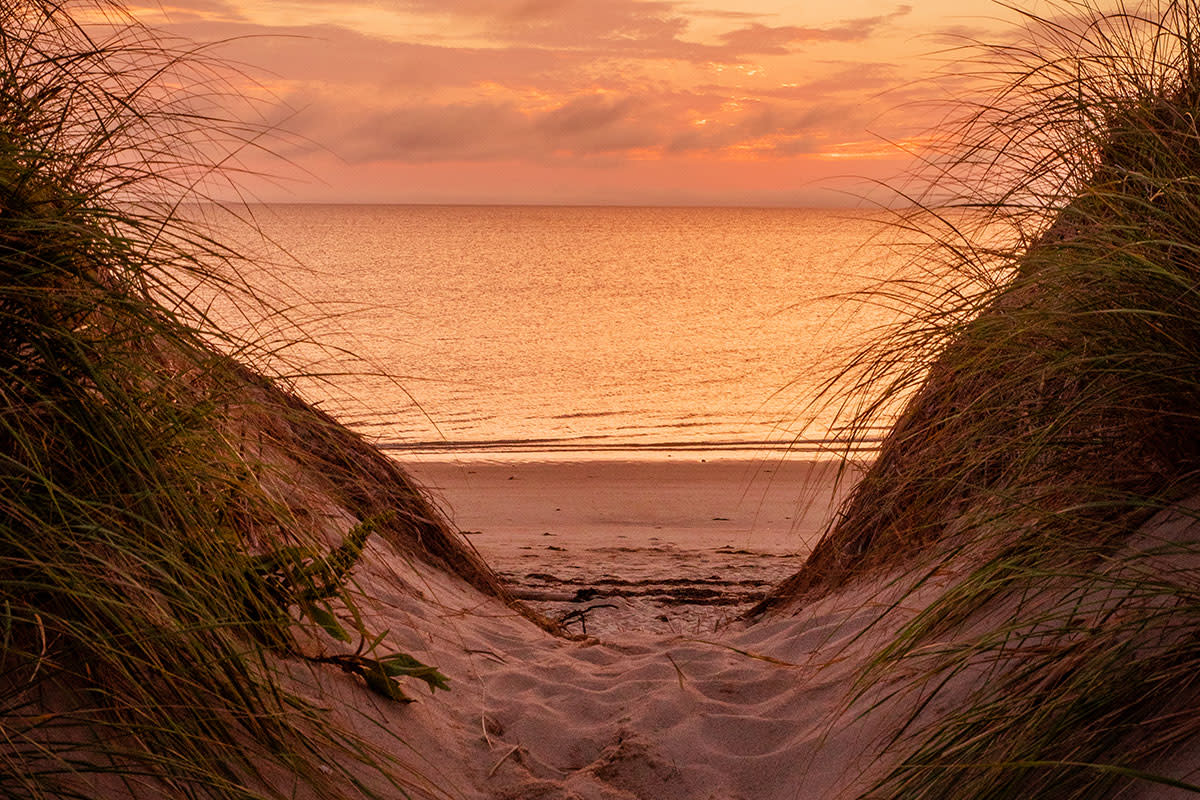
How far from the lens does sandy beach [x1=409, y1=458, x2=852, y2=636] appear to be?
5.34m

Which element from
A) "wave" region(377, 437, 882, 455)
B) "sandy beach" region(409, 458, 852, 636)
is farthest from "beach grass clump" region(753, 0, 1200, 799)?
"wave" region(377, 437, 882, 455)

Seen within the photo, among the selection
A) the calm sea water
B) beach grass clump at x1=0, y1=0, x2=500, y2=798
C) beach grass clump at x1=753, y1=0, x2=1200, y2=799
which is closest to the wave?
the calm sea water

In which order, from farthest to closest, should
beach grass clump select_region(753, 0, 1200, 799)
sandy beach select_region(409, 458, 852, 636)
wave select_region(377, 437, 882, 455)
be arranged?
wave select_region(377, 437, 882, 455) → sandy beach select_region(409, 458, 852, 636) → beach grass clump select_region(753, 0, 1200, 799)

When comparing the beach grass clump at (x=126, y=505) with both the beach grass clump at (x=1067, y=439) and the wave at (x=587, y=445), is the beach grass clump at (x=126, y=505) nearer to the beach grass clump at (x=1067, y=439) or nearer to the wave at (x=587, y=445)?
the beach grass clump at (x=1067, y=439)

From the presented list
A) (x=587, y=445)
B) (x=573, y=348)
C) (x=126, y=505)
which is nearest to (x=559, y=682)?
(x=126, y=505)

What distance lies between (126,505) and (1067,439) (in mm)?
2272

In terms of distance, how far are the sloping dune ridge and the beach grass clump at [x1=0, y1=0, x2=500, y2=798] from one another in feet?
0.03

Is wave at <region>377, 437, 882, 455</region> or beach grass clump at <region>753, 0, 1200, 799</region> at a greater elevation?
beach grass clump at <region>753, 0, 1200, 799</region>

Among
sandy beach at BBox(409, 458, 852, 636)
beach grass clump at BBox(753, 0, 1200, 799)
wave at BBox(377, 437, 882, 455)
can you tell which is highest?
beach grass clump at BBox(753, 0, 1200, 799)

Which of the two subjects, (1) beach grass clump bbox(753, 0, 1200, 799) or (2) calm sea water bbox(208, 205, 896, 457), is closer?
(1) beach grass clump bbox(753, 0, 1200, 799)

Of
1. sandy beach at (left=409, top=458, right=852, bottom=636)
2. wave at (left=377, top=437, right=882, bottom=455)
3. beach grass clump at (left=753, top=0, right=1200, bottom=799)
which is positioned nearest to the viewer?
beach grass clump at (left=753, top=0, right=1200, bottom=799)

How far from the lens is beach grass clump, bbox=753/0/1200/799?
1.90m

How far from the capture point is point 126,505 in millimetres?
2105

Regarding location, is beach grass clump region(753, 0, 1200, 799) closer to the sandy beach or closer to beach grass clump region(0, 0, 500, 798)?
the sandy beach
